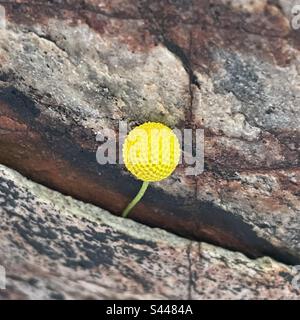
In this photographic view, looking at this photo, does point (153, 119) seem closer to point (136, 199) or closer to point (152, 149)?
point (152, 149)

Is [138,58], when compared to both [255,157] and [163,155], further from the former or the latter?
[255,157]

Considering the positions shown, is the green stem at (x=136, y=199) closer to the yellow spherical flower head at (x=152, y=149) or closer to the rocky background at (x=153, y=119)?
the rocky background at (x=153, y=119)

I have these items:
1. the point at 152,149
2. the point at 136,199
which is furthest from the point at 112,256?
the point at 152,149

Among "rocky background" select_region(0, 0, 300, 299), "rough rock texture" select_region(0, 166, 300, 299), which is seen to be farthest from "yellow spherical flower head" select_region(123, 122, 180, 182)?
"rough rock texture" select_region(0, 166, 300, 299)

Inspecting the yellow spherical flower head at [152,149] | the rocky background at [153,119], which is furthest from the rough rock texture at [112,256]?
the yellow spherical flower head at [152,149]

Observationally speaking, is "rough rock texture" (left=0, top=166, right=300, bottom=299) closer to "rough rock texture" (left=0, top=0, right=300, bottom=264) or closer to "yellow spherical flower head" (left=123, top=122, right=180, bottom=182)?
"rough rock texture" (left=0, top=0, right=300, bottom=264)

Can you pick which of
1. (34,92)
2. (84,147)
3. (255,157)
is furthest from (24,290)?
(255,157)
